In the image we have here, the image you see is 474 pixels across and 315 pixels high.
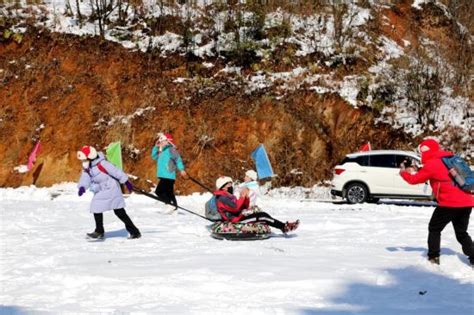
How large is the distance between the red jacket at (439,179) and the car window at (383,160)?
10.4m

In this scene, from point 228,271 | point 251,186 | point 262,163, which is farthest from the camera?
point 262,163

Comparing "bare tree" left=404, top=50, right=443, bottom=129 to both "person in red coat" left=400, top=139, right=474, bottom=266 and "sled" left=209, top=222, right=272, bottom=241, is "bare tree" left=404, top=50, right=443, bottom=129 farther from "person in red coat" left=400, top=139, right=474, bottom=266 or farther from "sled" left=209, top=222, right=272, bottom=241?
"person in red coat" left=400, top=139, right=474, bottom=266

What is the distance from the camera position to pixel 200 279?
7160mm

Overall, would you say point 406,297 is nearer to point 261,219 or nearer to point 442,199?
point 442,199

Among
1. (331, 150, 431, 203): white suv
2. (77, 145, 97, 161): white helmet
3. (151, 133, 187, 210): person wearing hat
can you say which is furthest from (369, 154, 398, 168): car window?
(77, 145, 97, 161): white helmet

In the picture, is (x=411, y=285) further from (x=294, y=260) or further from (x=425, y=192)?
(x=425, y=192)

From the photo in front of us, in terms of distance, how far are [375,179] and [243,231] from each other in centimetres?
909

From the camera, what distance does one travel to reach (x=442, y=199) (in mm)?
7973

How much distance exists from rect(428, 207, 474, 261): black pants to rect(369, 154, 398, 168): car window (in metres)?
10.4

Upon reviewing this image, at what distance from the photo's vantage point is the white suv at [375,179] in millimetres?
18188

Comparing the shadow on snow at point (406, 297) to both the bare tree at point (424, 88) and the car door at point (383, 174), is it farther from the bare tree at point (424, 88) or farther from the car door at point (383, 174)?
the bare tree at point (424, 88)

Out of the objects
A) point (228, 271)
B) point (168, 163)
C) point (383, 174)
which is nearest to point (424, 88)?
point (383, 174)

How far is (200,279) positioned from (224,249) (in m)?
2.16

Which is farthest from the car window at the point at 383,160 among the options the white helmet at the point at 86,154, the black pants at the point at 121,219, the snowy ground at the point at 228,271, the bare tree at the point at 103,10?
the bare tree at the point at 103,10
